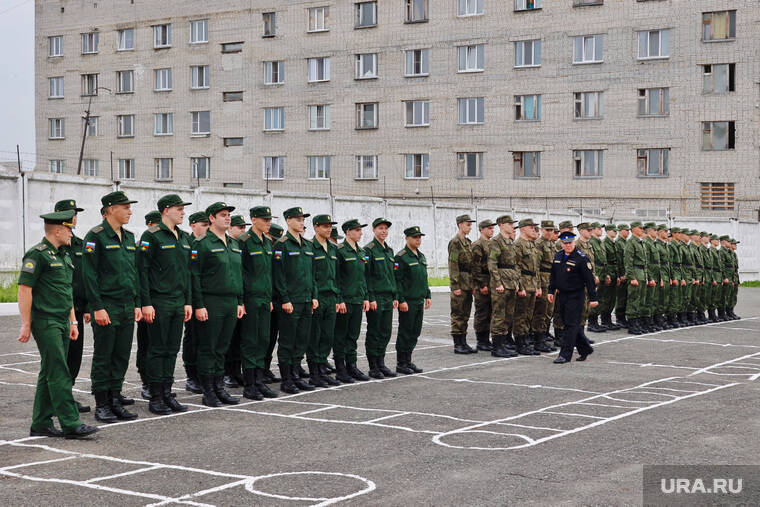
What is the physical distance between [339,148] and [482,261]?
120 feet

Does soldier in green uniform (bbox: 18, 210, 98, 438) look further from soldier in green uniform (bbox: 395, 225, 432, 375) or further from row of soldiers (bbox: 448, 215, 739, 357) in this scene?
row of soldiers (bbox: 448, 215, 739, 357)

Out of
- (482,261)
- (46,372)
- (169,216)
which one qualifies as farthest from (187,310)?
(482,261)

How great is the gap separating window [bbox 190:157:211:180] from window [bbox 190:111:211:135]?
156 centimetres

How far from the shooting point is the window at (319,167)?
2062 inches

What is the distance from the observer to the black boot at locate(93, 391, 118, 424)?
9391 mm

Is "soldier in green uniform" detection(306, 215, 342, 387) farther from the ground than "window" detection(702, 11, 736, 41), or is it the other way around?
"window" detection(702, 11, 736, 41)

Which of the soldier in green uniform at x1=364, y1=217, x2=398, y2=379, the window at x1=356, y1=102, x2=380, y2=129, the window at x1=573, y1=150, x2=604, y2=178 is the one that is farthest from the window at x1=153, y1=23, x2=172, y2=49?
the soldier in green uniform at x1=364, y1=217, x2=398, y2=379

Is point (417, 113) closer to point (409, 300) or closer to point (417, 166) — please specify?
point (417, 166)

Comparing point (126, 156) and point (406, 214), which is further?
point (126, 156)

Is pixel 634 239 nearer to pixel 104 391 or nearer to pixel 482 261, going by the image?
pixel 482 261

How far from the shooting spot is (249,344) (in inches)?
435

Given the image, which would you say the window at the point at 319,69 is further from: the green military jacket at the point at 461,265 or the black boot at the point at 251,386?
the black boot at the point at 251,386

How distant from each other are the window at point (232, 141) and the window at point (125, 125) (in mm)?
6443

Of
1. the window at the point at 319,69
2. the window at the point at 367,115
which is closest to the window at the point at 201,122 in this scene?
the window at the point at 319,69
